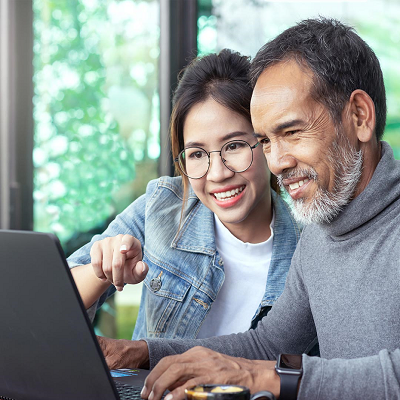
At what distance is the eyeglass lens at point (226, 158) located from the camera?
174cm

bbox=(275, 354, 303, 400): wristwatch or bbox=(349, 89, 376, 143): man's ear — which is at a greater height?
bbox=(349, 89, 376, 143): man's ear

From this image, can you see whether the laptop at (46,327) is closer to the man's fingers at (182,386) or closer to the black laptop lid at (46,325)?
the black laptop lid at (46,325)

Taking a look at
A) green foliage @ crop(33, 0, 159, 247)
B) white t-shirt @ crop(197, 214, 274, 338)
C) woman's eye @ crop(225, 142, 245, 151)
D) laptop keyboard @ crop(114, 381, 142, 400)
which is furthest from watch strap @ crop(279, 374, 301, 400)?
green foliage @ crop(33, 0, 159, 247)

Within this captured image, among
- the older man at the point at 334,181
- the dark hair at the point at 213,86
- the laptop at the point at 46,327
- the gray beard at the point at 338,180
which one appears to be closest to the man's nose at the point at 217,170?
the dark hair at the point at 213,86

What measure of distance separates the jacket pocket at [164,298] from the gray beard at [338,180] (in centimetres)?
59

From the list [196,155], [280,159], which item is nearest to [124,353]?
[280,159]

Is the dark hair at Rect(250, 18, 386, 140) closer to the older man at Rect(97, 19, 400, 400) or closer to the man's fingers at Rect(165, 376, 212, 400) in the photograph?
the older man at Rect(97, 19, 400, 400)

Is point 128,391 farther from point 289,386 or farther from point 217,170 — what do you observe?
point 217,170

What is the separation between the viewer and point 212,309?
181 cm

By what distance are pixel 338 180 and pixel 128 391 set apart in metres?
0.67

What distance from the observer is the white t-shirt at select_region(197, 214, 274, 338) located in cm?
178

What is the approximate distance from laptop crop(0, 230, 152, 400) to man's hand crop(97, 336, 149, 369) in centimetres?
36

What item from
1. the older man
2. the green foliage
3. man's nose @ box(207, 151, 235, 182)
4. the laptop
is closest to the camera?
the laptop

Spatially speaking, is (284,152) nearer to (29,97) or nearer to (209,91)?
(209,91)
